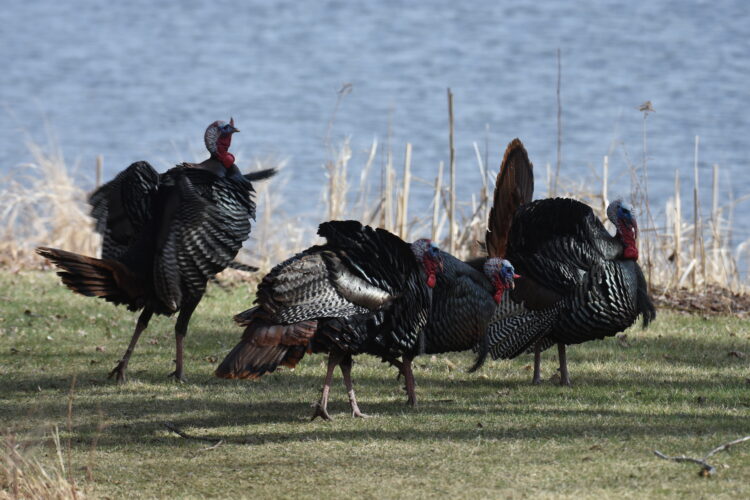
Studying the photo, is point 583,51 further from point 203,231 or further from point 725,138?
point 203,231

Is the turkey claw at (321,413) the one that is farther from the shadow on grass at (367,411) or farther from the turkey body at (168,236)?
the turkey body at (168,236)

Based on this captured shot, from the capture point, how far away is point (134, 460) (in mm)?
6320

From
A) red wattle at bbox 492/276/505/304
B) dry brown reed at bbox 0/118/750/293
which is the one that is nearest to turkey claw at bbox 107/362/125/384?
red wattle at bbox 492/276/505/304

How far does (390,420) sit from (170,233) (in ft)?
6.41

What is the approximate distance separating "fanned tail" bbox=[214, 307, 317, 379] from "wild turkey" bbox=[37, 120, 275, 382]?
1.11 metres

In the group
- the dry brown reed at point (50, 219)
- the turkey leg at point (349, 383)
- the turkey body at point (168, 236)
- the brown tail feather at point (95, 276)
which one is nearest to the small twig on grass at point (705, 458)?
the turkey leg at point (349, 383)

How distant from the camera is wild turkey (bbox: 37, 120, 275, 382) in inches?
300

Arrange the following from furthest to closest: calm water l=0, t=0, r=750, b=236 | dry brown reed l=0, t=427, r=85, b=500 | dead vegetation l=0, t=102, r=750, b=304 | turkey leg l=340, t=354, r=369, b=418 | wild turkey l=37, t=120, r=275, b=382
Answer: calm water l=0, t=0, r=750, b=236 < dead vegetation l=0, t=102, r=750, b=304 < wild turkey l=37, t=120, r=275, b=382 < turkey leg l=340, t=354, r=369, b=418 < dry brown reed l=0, t=427, r=85, b=500

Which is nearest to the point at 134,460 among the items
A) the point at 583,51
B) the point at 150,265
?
the point at 150,265

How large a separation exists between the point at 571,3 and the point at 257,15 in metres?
10.0

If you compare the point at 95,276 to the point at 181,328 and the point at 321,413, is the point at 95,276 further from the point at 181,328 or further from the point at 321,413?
the point at 321,413

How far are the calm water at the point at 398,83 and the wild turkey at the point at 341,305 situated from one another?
303 inches

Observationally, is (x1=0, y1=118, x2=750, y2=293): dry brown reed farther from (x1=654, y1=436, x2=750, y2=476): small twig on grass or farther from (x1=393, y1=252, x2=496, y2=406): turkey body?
(x1=654, y1=436, x2=750, y2=476): small twig on grass

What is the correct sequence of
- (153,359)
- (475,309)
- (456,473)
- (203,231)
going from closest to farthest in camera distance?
(456,473) < (475,309) < (203,231) < (153,359)
